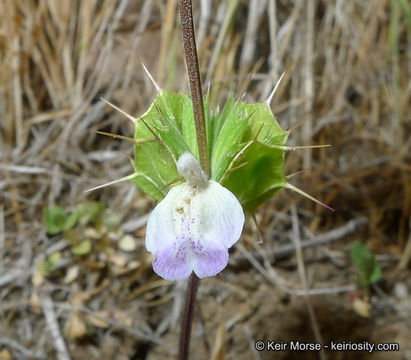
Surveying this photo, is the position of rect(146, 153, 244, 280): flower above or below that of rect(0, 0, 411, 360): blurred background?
above

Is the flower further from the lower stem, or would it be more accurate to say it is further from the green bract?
the lower stem

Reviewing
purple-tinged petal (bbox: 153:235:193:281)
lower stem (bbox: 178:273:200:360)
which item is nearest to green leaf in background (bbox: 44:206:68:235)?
lower stem (bbox: 178:273:200:360)

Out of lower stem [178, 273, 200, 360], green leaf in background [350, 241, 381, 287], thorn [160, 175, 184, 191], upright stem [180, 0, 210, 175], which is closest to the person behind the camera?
upright stem [180, 0, 210, 175]

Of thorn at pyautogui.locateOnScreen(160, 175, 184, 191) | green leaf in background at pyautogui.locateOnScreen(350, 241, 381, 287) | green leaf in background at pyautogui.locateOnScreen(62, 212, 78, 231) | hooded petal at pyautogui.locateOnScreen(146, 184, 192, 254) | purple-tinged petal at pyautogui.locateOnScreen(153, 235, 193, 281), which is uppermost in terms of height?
thorn at pyautogui.locateOnScreen(160, 175, 184, 191)

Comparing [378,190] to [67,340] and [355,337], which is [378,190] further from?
[67,340]

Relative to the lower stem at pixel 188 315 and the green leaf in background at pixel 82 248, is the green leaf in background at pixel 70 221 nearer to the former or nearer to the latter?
the green leaf in background at pixel 82 248

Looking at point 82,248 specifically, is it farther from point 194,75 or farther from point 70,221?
point 194,75

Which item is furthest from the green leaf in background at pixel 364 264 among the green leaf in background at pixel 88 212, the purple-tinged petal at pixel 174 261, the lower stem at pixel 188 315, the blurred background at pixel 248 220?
the purple-tinged petal at pixel 174 261
